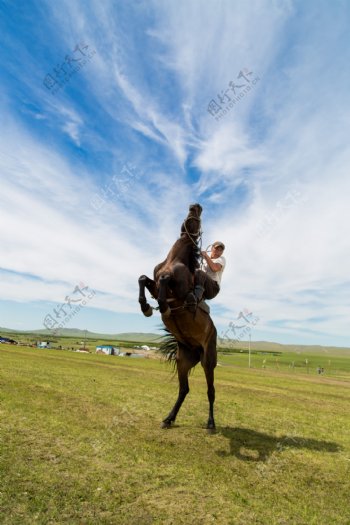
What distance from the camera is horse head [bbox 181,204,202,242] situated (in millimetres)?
6656

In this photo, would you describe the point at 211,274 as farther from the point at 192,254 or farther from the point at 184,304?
the point at 184,304

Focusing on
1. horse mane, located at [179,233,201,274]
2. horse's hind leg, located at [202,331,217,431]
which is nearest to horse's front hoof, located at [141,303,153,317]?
horse mane, located at [179,233,201,274]

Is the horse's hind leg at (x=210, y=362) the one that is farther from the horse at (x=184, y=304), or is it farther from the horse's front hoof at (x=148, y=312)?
the horse's front hoof at (x=148, y=312)

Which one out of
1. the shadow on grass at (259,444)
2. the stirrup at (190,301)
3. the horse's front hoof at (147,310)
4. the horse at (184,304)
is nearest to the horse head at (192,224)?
the horse at (184,304)

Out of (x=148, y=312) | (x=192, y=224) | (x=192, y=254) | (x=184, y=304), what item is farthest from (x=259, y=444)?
(x=192, y=224)

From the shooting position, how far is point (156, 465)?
4.67m


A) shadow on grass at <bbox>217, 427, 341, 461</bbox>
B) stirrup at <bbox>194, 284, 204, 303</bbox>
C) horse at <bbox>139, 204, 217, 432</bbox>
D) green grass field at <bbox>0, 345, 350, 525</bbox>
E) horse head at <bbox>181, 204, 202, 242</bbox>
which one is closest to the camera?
green grass field at <bbox>0, 345, 350, 525</bbox>

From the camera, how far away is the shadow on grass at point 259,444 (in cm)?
562

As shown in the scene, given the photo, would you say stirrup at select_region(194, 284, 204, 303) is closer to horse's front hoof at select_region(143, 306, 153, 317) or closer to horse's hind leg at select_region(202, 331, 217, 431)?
horse's front hoof at select_region(143, 306, 153, 317)

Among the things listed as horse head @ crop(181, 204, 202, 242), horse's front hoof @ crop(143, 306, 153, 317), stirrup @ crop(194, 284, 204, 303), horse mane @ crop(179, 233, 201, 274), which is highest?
horse head @ crop(181, 204, 202, 242)

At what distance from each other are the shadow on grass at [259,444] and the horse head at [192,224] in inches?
158

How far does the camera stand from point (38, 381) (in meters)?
10.0

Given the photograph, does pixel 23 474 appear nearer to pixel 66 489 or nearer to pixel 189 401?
pixel 66 489

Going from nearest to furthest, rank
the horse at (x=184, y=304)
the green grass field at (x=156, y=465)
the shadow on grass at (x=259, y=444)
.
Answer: the green grass field at (x=156, y=465)
the shadow on grass at (x=259, y=444)
the horse at (x=184, y=304)
